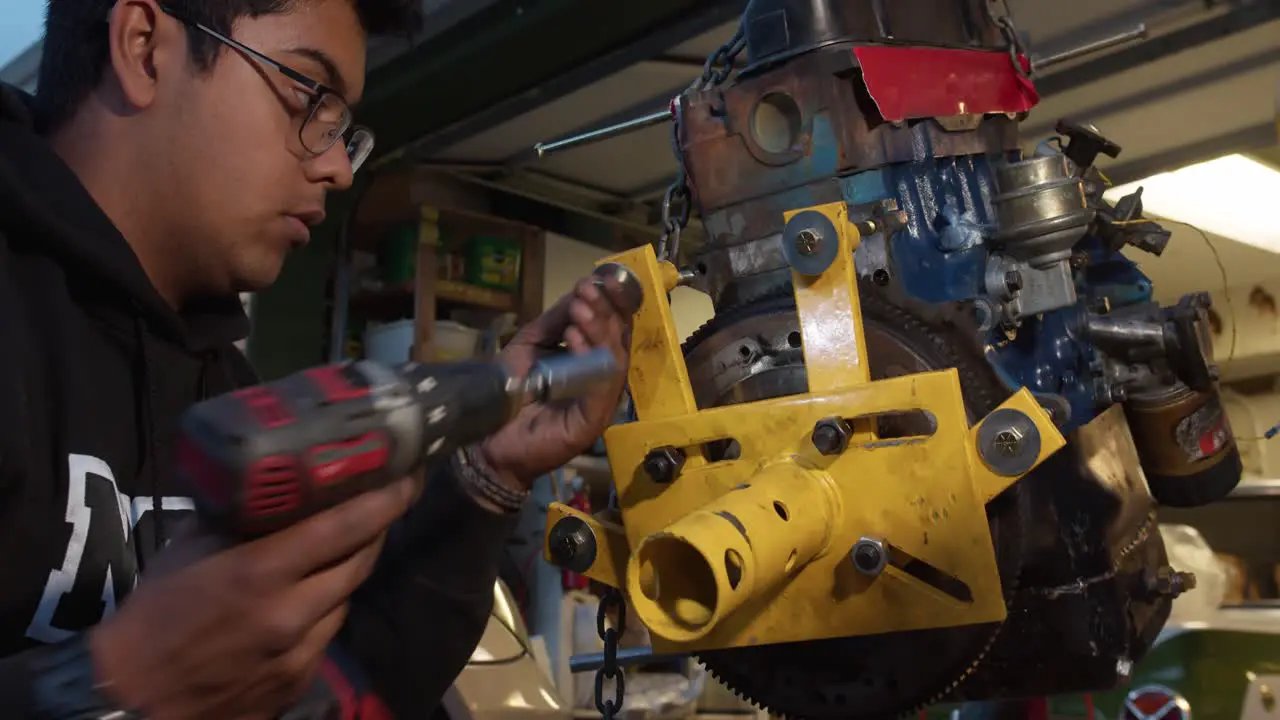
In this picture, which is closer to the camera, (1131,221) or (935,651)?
(935,651)

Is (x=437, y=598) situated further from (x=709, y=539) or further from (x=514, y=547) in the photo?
(x=514, y=547)

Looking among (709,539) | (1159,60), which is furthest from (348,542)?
(1159,60)

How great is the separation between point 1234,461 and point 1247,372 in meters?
3.66

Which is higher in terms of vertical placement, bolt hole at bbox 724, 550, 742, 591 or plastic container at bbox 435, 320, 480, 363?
plastic container at bbox 435, 320, 480, 363

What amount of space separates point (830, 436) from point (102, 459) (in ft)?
1.83

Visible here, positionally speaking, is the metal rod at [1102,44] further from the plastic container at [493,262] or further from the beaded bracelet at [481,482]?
the plastic container at [493,262]

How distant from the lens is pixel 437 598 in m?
0.92

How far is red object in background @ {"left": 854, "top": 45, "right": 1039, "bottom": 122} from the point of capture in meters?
1.04

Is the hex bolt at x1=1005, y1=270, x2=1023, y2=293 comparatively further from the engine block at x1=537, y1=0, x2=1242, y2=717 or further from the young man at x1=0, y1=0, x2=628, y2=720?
the young man at x1=0, y1=0, x2=628, y2=720

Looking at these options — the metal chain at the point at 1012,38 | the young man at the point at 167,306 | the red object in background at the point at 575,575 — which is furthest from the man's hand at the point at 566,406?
the red object in background at the point at 575,575

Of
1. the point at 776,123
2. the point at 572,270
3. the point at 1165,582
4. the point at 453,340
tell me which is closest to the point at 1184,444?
the point at 1165,582

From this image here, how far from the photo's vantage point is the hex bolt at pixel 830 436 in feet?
2.74

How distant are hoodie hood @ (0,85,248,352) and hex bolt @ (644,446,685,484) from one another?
1.39 ft

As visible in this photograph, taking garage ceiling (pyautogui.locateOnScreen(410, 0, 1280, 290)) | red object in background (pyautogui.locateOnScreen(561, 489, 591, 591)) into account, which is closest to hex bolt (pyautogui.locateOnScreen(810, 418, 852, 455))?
garage ceiling (pyautogui.locateOnScreen(410, 0, 1280, 290))
